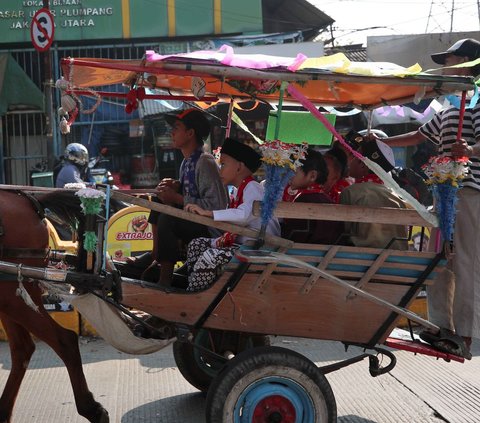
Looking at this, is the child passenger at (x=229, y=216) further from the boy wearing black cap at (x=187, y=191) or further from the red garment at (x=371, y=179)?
the red garment at (x=371, y=179)

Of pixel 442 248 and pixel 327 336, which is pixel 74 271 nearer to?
pixel 327 336

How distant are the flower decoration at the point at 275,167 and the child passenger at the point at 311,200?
0.46m

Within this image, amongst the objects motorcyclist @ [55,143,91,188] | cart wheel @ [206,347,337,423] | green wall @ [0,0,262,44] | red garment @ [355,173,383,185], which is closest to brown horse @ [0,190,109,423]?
cart wheel @ [206,347,337,423]

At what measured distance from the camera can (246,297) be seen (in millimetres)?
3811

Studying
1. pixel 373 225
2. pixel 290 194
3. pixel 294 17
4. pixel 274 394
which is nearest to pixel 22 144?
pixel 294 17

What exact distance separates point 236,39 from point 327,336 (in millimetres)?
12053

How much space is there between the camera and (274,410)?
375 centimetres

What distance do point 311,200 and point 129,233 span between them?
368 cm

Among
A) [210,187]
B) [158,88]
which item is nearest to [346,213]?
[210,187]

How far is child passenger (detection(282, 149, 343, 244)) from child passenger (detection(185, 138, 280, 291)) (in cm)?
12

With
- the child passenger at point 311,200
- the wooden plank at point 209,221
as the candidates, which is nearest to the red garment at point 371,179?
the child passenger at point 311,200

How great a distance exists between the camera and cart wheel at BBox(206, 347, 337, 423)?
11.9 feet

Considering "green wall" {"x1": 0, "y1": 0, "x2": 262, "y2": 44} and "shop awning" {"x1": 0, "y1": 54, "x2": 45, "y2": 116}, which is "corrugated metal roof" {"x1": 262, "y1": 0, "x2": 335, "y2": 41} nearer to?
"green wall" {"x1": 0, "y1": 0, "x2": 262, "y2": 44}

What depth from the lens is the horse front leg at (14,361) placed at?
4.35m
